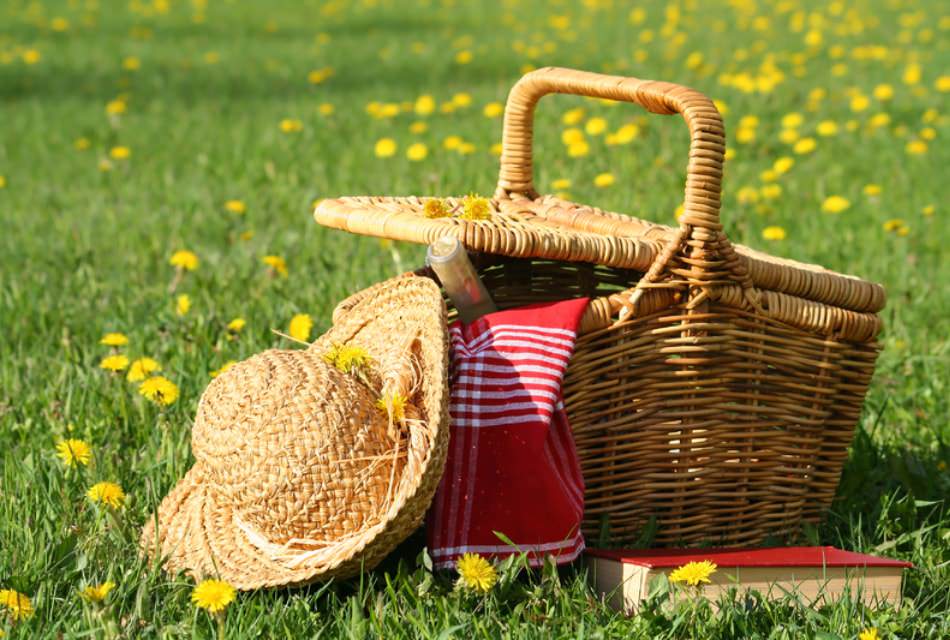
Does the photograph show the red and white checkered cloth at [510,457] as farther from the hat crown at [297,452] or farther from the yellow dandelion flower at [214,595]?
the yellow dandelion flower at [214,595]

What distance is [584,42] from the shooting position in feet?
26.3

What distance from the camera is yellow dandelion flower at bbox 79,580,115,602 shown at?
1669mm

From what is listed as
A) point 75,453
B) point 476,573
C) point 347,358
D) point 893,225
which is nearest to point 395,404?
point 347,358

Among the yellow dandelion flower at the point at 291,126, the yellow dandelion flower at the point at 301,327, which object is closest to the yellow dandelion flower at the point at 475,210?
the yellow dandelion flower at the point at 301,327

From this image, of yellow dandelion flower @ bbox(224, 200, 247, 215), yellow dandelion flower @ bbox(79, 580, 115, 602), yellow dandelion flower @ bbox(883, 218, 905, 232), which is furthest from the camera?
yellow dandelion flower @ bbox(224, 200, 247, 215)

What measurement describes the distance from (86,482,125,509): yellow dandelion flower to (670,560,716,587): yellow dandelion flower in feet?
3.01

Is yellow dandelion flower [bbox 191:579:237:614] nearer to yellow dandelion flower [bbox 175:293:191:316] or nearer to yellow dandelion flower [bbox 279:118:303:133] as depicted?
yellow dandelion flower [bbox 175:293:191:316]

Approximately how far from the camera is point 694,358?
6.82ft

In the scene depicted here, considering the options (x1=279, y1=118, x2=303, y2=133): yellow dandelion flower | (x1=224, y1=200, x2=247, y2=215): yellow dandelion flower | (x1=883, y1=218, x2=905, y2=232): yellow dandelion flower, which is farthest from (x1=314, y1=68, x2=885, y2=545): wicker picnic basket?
(x1=279, y1=118, x2=303, y2=133): yellow dandelion flower

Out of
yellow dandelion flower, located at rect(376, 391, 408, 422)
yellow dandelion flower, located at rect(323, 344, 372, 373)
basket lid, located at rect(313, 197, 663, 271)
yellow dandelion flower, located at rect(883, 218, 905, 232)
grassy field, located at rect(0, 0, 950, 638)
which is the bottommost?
grassy field, located at rect(0, 0, 950, 638)

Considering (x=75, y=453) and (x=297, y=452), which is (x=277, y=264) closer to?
(x=75, y=453)

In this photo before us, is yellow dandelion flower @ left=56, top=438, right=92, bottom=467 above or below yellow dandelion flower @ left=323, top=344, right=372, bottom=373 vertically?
below

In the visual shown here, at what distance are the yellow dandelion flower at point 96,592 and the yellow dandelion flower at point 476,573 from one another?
50cm

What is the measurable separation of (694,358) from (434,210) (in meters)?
0.51
